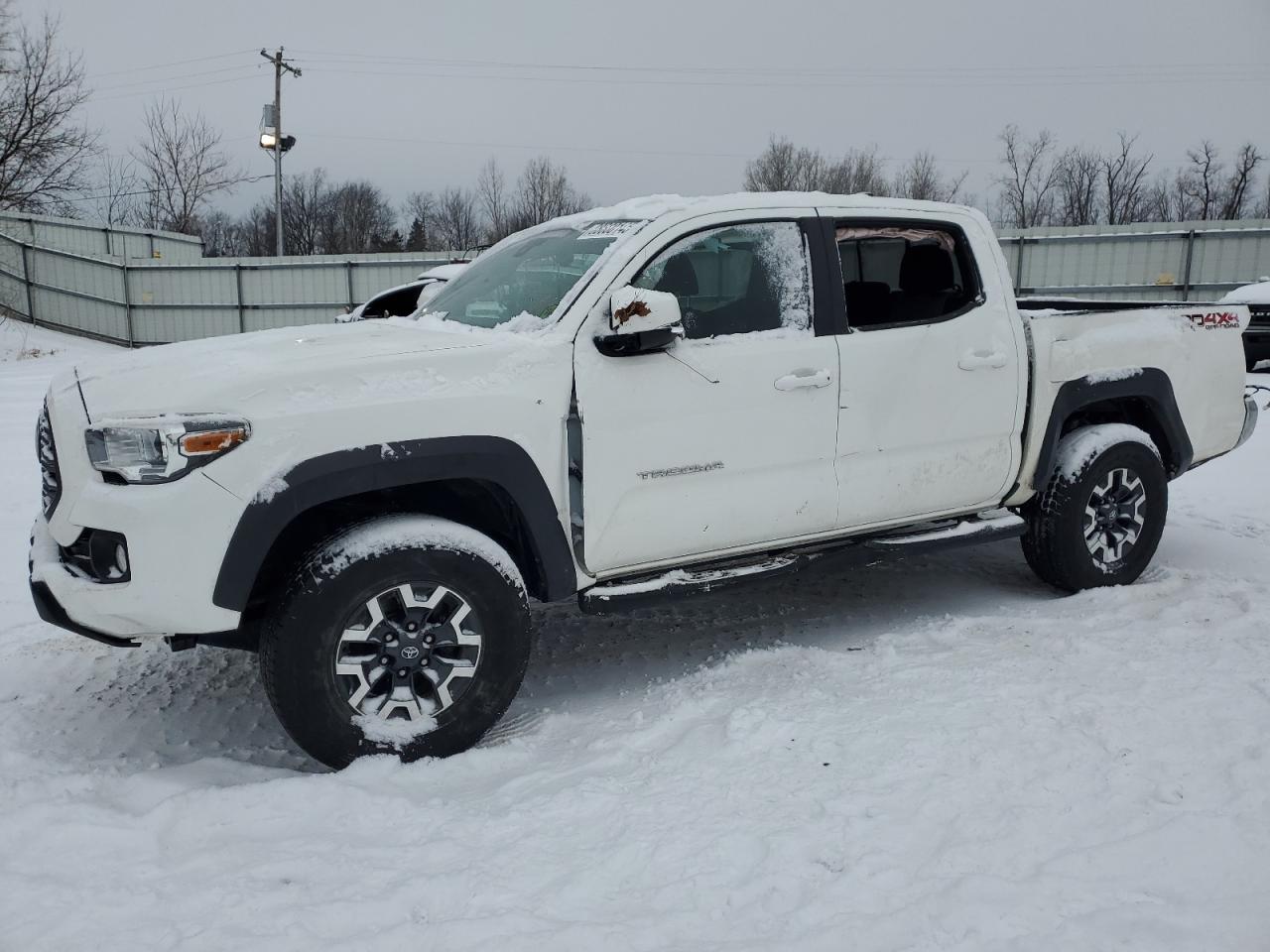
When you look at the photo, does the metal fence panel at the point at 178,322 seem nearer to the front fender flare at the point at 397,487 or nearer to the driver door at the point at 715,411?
the driver door at the point at 715,411

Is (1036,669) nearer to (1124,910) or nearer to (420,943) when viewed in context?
(1124,910)

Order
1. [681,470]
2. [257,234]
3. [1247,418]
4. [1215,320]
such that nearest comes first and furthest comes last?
[681,470] → [1215,320] → [1247,418] → [257,234]

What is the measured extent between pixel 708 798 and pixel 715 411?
1.37m

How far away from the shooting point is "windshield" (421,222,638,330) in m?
3.86

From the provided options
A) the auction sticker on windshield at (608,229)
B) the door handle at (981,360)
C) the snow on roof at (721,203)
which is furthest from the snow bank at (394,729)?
the door handle at (981,360)

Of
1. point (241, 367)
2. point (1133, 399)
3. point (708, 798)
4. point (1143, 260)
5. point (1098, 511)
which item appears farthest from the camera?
point (1143, 260)

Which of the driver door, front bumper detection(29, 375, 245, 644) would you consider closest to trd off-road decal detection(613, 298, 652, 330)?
the driver door

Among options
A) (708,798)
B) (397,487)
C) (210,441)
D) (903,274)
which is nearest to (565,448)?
(397,487)

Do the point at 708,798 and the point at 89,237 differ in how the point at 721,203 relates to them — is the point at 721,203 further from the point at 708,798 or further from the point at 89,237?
the point at 89,237

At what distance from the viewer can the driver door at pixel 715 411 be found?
3.59 meters

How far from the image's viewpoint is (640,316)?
136 inches

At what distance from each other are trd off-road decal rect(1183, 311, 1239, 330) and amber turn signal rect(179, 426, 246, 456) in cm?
445

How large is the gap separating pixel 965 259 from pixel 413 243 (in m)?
65.5

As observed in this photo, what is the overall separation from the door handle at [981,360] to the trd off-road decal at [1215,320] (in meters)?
1.36
